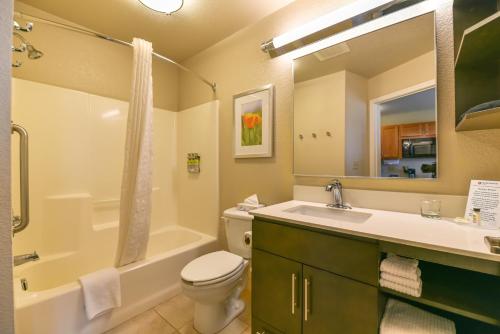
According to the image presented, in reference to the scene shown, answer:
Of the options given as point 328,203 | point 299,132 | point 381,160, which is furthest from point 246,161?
point 381,160

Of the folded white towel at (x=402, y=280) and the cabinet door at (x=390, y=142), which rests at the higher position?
the cabinet door at (x=390, y=142)

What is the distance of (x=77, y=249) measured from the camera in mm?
1914

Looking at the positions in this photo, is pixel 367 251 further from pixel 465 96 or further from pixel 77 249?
pixel 77 249

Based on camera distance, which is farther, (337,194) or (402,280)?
(337,194)

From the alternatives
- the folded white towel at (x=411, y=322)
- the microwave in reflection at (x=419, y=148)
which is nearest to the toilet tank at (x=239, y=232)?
the folded white towel at (x=411, y=322)

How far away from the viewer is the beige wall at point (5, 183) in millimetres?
442

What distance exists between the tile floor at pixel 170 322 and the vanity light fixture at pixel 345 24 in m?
2.02

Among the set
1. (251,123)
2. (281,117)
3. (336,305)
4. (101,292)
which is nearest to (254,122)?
(251,123)

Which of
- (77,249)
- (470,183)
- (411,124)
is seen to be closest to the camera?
(470,183)

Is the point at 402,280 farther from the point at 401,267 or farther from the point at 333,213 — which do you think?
the point at 333,213

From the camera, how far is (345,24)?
1.34 metres

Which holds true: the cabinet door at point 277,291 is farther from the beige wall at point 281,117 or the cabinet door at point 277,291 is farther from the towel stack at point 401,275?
the beige wall at point 281,117

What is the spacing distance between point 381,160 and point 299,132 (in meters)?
0.59

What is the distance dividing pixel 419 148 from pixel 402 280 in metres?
0.74
